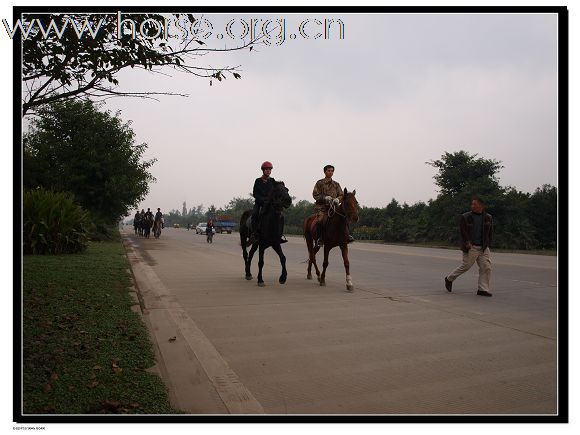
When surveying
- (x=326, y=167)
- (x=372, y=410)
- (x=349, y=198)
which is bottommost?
(x=372, y=410)

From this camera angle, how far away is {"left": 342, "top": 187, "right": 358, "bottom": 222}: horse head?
29.4 feet

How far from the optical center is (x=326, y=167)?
9633 mm

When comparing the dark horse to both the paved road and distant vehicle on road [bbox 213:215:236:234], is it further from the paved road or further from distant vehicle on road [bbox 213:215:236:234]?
distant vehicle on road [bbox 213:215:236:234]

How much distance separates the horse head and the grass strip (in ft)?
14.3

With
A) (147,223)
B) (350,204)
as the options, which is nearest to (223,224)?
(147,223)

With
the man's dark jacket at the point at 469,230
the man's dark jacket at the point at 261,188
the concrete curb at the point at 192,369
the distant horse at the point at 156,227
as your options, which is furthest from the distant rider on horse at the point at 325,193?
the distant horse at the point at 156,227

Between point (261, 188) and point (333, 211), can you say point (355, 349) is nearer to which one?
point (333, 211)

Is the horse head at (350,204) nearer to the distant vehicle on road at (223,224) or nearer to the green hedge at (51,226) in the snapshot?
the green hedge at (51,226)

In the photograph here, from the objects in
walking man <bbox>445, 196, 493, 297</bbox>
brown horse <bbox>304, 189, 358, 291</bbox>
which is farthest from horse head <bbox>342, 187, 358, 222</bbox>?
walking man <bbox>445, 196, 493, 297</bbox>

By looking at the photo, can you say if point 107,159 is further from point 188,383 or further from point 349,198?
point 188,383

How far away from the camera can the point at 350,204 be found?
8.98 meters

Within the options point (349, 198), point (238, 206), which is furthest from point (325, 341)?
point (238, 206)

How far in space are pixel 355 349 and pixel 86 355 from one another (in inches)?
104

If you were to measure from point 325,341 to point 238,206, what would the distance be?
412 feet
